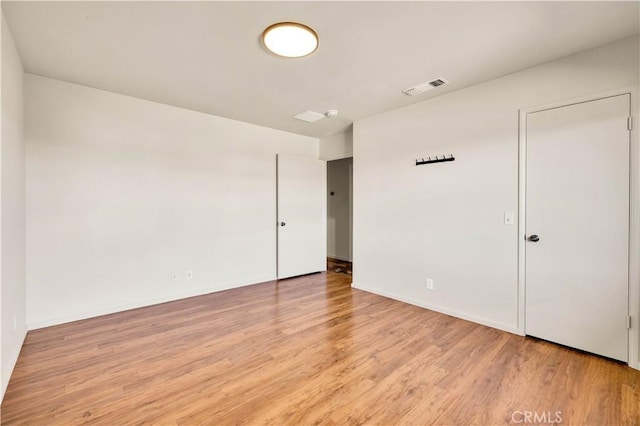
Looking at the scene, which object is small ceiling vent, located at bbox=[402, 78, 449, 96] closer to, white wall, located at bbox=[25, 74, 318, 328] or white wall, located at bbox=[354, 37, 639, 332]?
white wall, located at bbox=[354, 37, 639, 332]

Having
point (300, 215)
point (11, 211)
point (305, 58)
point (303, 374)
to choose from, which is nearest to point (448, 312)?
point (303, 374)

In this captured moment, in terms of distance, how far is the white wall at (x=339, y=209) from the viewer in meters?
6.55

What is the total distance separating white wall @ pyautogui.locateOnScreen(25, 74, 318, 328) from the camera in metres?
2.85

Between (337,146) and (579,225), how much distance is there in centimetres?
350

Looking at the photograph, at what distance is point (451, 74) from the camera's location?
2764mm

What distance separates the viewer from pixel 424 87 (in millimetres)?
3047

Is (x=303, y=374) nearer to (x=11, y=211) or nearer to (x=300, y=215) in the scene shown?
(x=11, y=211)

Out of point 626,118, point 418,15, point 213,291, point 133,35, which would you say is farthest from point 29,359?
point 626,118

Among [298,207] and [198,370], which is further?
[298,207]

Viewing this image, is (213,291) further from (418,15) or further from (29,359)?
(418,15)

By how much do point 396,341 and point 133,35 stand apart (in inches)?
132

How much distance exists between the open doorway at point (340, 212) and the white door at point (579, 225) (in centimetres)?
398

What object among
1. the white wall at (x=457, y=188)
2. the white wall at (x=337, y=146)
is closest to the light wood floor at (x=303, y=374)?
the white wall at (x=457, y=188)

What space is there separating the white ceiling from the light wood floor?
2.55 metres
